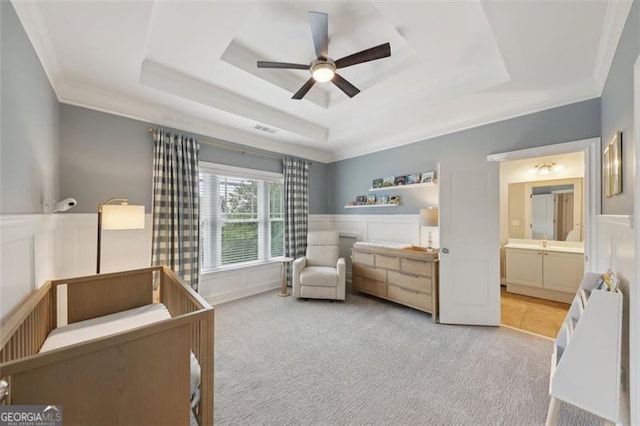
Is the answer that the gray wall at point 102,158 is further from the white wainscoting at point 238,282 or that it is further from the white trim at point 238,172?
the white wainscoting at point 238,282

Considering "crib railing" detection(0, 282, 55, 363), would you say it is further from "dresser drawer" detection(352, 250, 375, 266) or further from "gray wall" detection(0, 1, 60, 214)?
"dresser drawer" detection(352, 250, 375, 266)

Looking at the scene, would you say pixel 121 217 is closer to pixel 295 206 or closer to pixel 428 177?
pixel 295 206

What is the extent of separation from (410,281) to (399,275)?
0.54 feet

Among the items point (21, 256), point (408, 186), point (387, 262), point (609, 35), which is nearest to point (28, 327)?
point (21, 256)

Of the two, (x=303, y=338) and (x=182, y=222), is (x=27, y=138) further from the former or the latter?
(x=303, y=338)

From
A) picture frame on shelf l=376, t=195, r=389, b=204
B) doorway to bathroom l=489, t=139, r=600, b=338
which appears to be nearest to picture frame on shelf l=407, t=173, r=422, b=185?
picture frame on shelf l=376, t=195, r=389, b=204

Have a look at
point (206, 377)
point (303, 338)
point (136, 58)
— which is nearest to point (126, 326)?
point (206, 377)

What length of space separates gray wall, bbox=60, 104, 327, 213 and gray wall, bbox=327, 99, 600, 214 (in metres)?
3.16

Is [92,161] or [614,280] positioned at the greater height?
[92,161]

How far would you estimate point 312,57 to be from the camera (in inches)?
95.2

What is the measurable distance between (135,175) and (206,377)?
101 inches

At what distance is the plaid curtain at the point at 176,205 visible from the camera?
117 inches

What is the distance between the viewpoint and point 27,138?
1.57 metres

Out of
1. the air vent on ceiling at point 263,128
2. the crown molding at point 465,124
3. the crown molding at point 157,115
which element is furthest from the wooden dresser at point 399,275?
the crown molding at point 157,115
